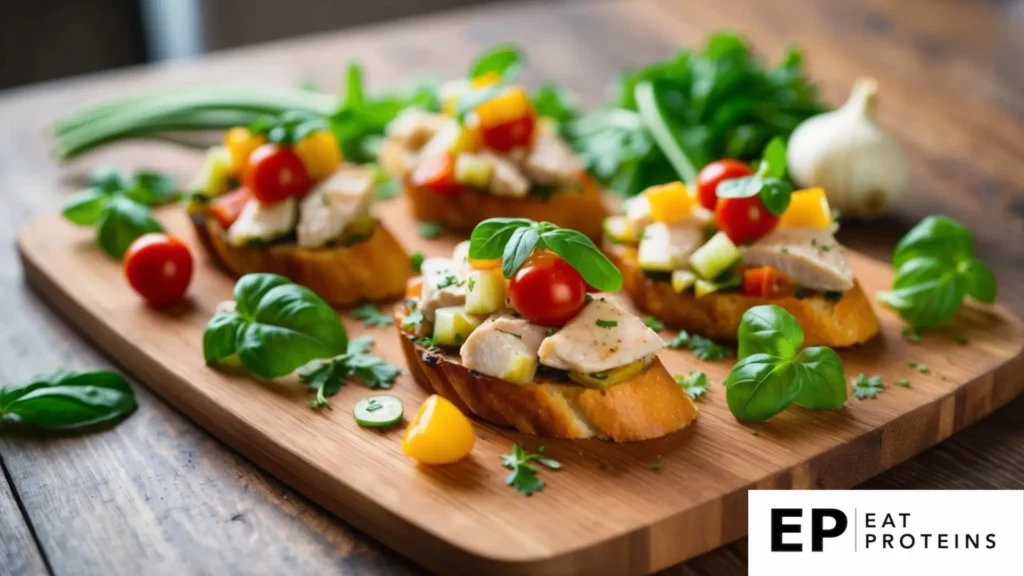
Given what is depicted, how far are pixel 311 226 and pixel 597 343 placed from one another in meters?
1.47

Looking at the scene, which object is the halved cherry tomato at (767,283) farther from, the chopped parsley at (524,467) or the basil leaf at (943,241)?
the chopped parsley at (524,467)

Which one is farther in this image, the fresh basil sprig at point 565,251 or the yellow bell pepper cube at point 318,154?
the yellow bell pepper cube at point 318,154

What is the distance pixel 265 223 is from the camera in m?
4.47

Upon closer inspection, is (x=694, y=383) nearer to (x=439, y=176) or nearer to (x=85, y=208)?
(x=439, y=176)

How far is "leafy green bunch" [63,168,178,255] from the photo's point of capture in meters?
4.72

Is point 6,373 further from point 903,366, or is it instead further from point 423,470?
point 903,366

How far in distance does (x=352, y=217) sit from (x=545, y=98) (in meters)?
1.58

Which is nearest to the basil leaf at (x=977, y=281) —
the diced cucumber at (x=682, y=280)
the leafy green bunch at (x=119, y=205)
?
the diced cucumber at (x=682, y=280)

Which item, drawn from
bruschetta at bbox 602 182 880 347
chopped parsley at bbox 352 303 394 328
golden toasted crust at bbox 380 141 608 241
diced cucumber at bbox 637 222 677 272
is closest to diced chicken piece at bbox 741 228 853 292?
bruschetta at bbox 602 182 880 347

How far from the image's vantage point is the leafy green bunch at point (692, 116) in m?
5.19

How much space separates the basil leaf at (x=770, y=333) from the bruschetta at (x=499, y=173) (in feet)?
4.74

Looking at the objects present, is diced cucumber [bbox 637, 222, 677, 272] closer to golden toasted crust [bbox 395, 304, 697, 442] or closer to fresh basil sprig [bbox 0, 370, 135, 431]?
golden toasted crust [bbox 395, 304, 697, 442]

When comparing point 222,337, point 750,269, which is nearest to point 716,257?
point 750,269

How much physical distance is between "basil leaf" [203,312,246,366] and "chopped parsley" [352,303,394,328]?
1.80 feet
